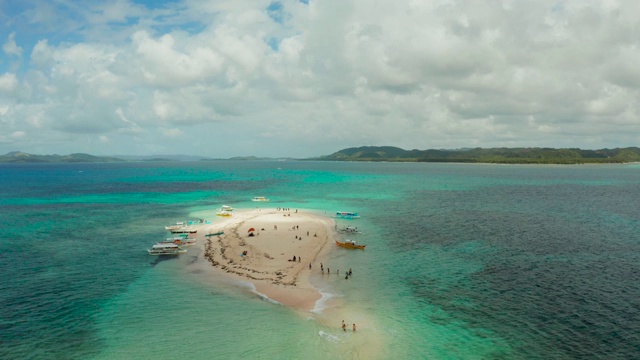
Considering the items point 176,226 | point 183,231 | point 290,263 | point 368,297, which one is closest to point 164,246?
point 183,231

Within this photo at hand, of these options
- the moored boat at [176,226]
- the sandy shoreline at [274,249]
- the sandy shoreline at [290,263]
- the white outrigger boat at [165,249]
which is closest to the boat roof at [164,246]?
the white outrigger boat at [165,249]

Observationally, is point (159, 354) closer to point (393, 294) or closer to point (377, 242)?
point (393, 294)

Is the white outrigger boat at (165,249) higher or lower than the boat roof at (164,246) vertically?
lower

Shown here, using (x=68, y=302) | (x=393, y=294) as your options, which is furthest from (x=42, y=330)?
(x=393, y=294)

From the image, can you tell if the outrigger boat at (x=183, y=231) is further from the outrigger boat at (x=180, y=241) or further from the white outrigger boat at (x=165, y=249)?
the white outrigger boat at (x=165, y=249)

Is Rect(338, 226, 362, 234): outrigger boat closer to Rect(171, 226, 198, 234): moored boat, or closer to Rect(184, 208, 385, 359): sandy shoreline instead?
Rect(184, 208, 385, 359): sandy shoreline

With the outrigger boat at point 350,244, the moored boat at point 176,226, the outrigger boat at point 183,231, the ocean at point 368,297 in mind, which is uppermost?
the moored boat at point 176,226
